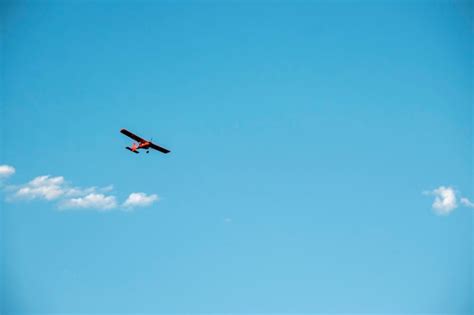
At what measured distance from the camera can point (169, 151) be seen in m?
102

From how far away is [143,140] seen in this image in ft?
329

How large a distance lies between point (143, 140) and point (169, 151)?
4.35m
